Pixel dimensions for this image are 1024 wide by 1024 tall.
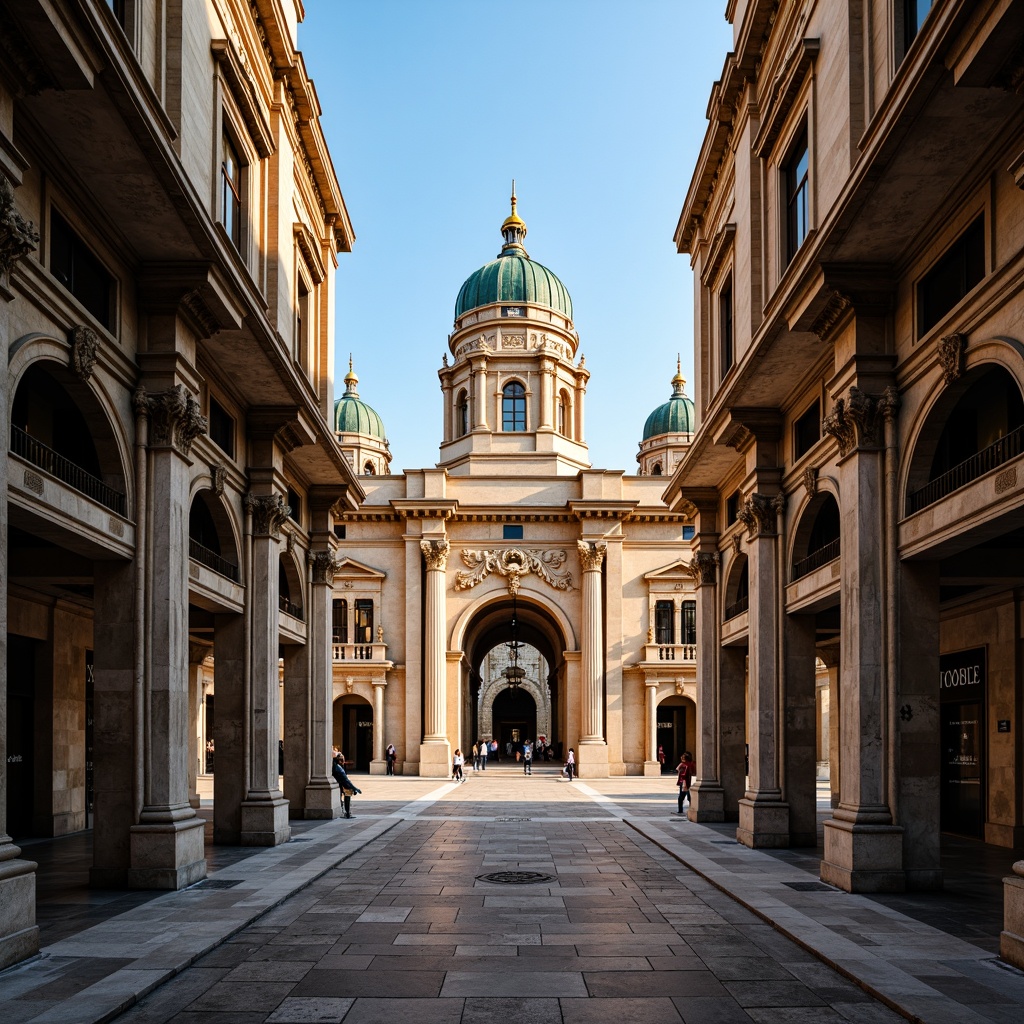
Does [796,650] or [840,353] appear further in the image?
[796,650]

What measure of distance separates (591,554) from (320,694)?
25.7 m

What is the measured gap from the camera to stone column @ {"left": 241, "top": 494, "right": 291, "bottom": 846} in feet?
74.6

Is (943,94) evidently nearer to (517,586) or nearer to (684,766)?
(684,766)

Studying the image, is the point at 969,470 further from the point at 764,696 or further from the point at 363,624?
the point at 363,624

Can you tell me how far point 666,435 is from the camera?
8494 cm

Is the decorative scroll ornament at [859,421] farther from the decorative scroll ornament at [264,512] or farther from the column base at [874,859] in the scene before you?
the decorative scroll ornament at [264,512]

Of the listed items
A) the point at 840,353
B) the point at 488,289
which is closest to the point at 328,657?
the point at 840,353

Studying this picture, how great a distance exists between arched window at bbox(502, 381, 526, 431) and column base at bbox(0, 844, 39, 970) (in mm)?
51168

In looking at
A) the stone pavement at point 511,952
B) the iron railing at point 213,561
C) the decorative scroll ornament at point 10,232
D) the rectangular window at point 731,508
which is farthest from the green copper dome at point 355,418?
the decorative scroll ornament at point 10,232

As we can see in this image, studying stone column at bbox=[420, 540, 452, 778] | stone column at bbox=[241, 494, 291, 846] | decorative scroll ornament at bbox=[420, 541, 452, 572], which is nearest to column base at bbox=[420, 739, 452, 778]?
stone column at bbox=[420, 540, 452, 778]

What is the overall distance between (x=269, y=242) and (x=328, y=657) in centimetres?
1100

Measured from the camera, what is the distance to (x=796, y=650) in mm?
22422

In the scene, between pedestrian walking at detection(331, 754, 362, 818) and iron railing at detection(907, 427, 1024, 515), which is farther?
pedestrian walking at detection(331, 754, 362, 818)

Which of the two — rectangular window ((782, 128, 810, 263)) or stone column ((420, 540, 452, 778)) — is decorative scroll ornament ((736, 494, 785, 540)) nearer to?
rectangular window ((782, 128, 810, 263))
